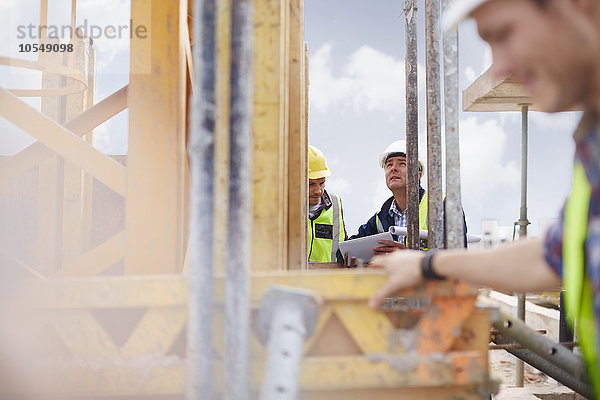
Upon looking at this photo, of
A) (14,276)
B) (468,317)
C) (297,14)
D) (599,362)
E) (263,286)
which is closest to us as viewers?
(599,362)

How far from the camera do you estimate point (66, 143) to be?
2.88 m

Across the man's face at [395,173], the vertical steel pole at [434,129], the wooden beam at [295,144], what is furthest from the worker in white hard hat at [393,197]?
the wooden beam at [295,144]

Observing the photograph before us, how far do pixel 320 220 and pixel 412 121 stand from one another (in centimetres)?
222

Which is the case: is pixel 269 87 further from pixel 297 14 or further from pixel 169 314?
pixel 297 14

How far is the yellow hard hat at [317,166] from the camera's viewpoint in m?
7.21

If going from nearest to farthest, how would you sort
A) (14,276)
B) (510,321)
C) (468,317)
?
(468,317), (14,276), (510,321)

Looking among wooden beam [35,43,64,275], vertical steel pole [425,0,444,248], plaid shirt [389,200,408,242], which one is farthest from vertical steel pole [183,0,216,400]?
wooden beam [35,43,64,275]

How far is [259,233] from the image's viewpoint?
2.05 meters

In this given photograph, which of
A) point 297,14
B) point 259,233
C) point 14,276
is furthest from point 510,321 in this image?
point 14,276

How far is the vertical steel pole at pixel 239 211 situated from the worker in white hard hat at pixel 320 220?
5.56 meters

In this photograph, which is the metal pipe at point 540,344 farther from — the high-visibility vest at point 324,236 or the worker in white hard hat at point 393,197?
the high-visibility vest at point 324,236

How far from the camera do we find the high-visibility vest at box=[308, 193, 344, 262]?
7.24m

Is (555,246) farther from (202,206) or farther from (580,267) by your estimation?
(202,206)

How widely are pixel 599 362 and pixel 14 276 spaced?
7.77ft
